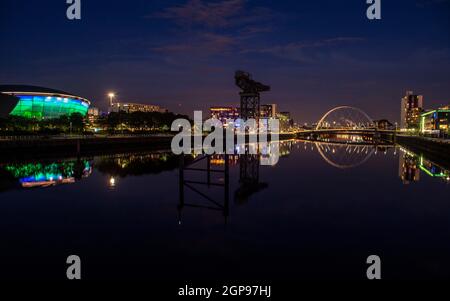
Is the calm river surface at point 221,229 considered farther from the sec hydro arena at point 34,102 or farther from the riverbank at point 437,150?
the sec hydro arena at point 34,102

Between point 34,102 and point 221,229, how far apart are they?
259ft

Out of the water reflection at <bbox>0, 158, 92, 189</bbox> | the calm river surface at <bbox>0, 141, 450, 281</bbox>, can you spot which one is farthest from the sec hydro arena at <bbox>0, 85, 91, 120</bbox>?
the calm river surface at <bbox>0, 141, 450, 281</bbox>

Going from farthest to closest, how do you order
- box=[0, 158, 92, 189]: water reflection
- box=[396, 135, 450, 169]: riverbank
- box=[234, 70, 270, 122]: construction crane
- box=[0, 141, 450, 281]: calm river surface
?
box=[234, 70, 270, 122]: construction crane
box=[396, 135, 450, 169]: riverbank
box=[0, 158, 92, 189]: water reflection
box=[0, 141, 450, 281]: calm river surface

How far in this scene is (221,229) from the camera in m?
13.1

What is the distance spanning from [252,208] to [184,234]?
17.8 feet

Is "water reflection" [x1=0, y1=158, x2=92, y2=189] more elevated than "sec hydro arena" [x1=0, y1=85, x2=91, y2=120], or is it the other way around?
"sec hydro arena" [x1=0, y1=85, x2=91, y2=120]

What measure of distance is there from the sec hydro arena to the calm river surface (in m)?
51.3

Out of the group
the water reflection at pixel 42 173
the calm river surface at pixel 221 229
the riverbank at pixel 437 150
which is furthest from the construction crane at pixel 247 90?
the calm river surface at pixel 221 229

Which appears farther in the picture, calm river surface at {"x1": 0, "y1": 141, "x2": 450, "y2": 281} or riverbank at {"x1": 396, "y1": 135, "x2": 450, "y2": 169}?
riverbank at {"x1": 396, "y1": 135, "x2": 450, "y2": 169}

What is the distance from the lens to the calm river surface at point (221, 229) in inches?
372

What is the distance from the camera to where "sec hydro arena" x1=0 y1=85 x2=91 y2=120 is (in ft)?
219

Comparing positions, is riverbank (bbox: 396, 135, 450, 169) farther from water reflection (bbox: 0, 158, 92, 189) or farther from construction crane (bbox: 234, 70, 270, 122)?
water reflection (bbox: 0, 158, 92, 189)

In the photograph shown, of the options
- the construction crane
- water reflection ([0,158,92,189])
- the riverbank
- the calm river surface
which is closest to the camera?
the calm river surface

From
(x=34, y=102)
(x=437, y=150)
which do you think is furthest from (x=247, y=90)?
(x=34, y=102)
